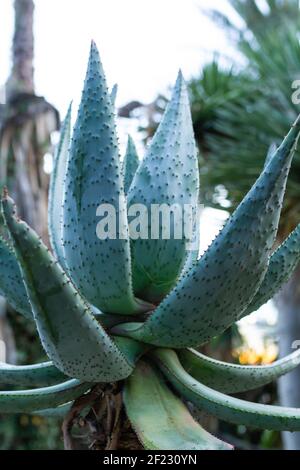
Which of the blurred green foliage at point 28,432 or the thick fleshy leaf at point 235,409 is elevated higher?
the thick fleshy leaf at point 235,409

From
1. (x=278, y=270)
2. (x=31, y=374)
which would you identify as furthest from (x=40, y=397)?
(x=278, y=270)

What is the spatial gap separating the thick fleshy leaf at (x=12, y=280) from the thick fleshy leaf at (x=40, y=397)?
0.14 m

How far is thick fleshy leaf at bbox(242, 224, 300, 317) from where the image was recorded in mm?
1049

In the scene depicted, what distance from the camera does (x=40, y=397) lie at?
97 cm

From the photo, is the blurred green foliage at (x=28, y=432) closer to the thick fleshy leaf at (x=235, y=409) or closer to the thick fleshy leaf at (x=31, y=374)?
the thick fleshy leaf at (x=31, y=374)

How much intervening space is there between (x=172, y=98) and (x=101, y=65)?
0.27 metres

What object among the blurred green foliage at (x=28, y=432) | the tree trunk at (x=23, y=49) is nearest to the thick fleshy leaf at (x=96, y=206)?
the blurred green foliage at (x=28, y=432)

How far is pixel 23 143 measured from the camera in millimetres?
4434

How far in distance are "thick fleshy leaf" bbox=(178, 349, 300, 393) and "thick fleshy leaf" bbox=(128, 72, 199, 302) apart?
0.40ft

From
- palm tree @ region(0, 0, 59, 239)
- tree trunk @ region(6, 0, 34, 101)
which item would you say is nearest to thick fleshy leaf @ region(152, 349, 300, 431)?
palm tree @ region(0, 0, 59, 239)

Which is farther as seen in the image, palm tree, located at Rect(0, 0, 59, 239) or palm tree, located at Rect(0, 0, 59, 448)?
palm tree, located at Rect(0, 0, 59, 239)

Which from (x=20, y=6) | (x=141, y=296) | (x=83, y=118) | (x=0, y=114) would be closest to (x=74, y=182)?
(x=83, y=118)

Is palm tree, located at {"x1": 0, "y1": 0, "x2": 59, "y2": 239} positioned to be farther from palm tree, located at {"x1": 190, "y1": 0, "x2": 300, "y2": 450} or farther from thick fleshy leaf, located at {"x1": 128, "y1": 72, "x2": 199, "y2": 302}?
thick fleshy leaf, located at {"x1": 128, "y1": 72, "x2": 199, "y2": 302}

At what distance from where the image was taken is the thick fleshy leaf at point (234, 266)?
86 cm
